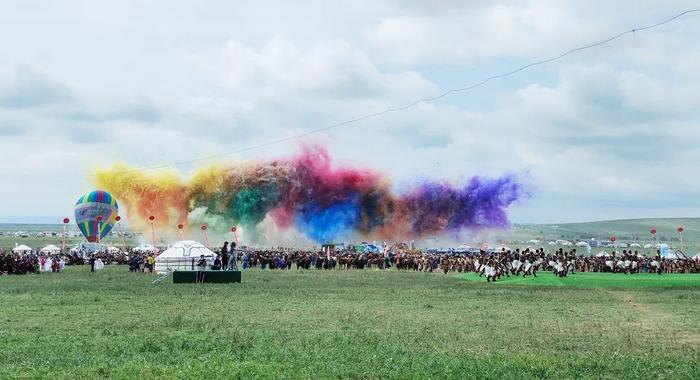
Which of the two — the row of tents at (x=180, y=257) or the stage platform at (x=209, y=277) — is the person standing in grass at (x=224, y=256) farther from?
the row of tents at (x=180, y=257)

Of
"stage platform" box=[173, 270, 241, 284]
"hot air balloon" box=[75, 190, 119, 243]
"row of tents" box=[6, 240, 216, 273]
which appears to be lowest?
"stage platform" box=[173, 270, 241, 284]

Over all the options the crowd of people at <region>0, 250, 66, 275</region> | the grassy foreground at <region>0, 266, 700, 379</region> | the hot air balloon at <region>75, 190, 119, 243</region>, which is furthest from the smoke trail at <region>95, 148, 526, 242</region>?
the grassy foreground at <region>0, 266, 700, 379</region>

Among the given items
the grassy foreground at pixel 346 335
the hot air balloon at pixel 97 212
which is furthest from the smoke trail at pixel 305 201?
the grassy foreground at pixel 346 335

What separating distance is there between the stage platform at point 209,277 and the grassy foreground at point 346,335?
7864 millimetres

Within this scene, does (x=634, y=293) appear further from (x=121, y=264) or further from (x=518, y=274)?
(x=121, y=264)

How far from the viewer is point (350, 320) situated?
23.6m

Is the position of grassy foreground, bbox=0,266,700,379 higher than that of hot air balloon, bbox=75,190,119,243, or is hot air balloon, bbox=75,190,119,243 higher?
hot air balloon, bbox=75,190,119,243

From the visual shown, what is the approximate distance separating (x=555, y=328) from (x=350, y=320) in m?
5.66

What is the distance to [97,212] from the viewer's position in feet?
324

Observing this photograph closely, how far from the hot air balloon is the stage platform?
57.2m

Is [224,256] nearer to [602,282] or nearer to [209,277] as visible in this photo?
[209,277]

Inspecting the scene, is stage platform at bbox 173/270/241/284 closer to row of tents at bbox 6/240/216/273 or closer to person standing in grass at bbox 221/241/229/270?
person standing in grass at bbox 221/241/229/270

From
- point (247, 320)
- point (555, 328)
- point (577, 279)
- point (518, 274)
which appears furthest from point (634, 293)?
point (247, 320)

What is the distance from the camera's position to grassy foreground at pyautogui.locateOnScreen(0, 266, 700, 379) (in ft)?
48.6
